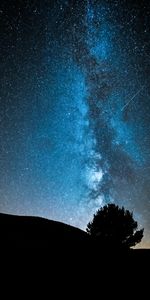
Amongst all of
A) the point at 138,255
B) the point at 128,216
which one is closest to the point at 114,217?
the point at 128,216

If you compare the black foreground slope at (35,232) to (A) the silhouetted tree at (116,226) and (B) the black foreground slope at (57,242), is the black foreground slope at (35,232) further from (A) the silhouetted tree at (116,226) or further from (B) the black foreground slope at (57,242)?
(A) the silhouetted tree at (116,226)

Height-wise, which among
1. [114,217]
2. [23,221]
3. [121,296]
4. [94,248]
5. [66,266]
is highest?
[114,217]

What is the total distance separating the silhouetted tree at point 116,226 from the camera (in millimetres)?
32594

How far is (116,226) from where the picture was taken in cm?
3309

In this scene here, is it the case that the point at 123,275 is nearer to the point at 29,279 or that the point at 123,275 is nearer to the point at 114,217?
the point at 29,279

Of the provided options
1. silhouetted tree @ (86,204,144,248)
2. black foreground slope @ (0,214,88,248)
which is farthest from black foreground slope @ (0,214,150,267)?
silhouetted tree @ (86,204,144,248)

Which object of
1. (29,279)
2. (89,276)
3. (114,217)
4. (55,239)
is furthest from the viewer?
(114,217)

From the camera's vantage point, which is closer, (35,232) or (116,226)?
(35,232)

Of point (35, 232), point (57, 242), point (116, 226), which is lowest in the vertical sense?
point (57, 242)

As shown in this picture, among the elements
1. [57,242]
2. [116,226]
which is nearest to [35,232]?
[57,242]

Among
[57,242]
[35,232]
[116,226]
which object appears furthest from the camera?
[116,226]

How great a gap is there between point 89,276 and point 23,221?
12.2 ft

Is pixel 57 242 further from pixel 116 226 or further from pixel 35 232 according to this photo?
pixel 116 226

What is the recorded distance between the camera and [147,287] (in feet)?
27.5
